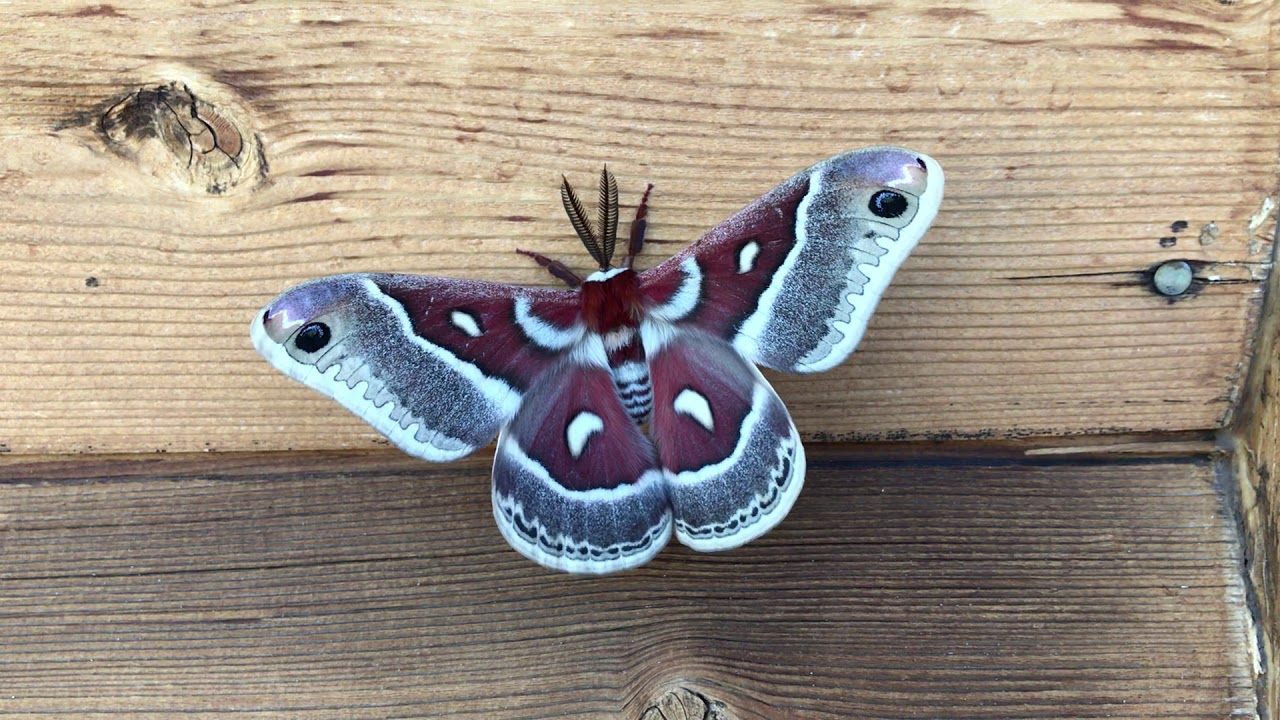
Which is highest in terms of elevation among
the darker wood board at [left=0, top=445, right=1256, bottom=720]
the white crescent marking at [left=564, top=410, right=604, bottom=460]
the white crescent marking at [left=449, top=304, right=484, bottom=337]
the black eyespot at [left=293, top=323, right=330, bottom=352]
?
the white crescent marking at [left=449, top=304, right=484, bottom=337]

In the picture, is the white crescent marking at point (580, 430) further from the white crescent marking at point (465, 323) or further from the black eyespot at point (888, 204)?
the black eyespot at point (888, 204)

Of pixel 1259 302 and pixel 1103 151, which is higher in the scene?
pixel 1103 151


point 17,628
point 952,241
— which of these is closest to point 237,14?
point 17,628

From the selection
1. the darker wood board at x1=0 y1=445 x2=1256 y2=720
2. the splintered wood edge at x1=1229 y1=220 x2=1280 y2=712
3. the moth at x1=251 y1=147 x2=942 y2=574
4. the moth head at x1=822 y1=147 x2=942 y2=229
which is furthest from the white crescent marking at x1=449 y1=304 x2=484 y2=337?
the splintered wood edge at x1=1229 y1=220 x2=1280 y2=712

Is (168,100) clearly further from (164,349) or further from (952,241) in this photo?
(952,241)

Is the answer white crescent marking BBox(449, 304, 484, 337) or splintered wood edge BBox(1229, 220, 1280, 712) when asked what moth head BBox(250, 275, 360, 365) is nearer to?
white crescent marking BBox(449, 304, 484, 337)

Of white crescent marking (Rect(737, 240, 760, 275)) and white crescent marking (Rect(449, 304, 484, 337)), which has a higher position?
white crescent marking (Rect(737, 240, 760, 275))

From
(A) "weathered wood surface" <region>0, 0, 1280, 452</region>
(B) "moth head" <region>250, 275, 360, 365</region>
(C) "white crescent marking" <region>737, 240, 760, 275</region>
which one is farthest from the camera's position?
(A) "weathered wood surface" <region>0, 0, 1280, 452</region>
